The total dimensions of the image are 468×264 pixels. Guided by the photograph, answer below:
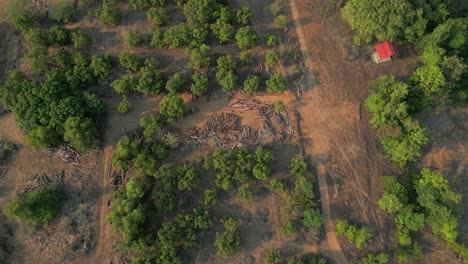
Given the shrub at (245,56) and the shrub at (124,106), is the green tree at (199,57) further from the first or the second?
the shrub at (124,106)

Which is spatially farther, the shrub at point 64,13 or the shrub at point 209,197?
the shrub at point 64,13

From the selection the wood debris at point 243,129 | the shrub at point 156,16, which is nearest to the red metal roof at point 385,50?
the wood debris at point 243,129

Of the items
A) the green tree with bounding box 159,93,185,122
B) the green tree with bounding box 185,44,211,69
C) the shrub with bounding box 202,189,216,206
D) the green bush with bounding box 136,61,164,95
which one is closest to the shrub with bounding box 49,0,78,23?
the green bush with bounding box 136,61,164,95

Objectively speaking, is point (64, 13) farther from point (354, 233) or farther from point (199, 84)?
point (354, 233)

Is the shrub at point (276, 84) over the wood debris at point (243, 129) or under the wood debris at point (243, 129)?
over

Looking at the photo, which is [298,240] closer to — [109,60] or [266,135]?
[266,135]

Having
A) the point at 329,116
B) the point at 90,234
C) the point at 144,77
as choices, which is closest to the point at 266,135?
the point at 329,116

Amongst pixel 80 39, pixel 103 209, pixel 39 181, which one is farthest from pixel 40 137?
pixel 80 39
